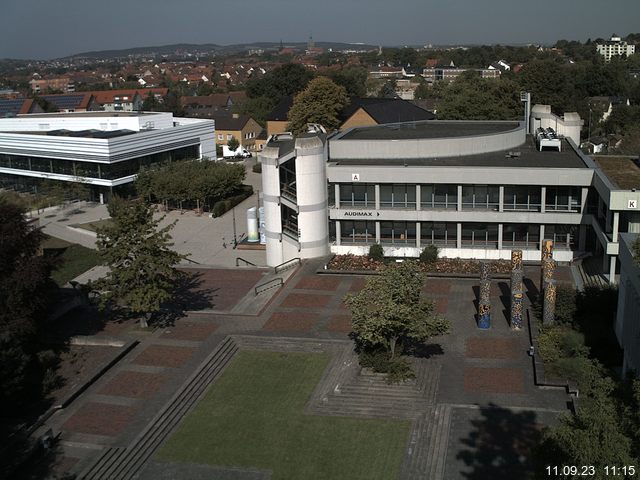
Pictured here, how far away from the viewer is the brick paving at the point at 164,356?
2822 centimetres

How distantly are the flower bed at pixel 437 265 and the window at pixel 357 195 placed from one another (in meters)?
3.37

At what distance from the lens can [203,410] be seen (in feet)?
82.0

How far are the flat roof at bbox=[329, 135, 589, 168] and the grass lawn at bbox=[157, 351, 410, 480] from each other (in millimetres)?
→ 19671

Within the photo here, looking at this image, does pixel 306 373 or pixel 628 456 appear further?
pixel 306 373

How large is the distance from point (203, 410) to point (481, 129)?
112 feet

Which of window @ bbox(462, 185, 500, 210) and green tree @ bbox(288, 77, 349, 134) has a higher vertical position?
green tree @ bbox(288, 77, 349, 134)

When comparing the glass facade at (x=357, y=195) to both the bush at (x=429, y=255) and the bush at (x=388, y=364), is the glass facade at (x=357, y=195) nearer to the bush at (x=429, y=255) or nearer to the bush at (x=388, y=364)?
the bush at (x=429, y=255)

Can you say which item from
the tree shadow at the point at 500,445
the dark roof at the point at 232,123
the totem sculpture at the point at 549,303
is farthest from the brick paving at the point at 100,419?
the dark roof at the point at 232,123

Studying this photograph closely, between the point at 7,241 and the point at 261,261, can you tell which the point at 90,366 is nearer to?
the point at 7,241

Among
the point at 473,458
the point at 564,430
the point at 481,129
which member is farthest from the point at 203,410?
the point at 481,129

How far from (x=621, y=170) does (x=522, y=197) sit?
18.0 feet

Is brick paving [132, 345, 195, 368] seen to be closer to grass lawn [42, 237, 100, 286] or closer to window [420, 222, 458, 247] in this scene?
grass lawn [42, 237, 100, 286]

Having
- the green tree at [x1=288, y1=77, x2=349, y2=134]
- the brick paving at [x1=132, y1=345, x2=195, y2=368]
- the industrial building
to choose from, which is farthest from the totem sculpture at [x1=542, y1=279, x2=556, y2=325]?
the green tree at [x1=288, y1=77, x2=349, y2=134]

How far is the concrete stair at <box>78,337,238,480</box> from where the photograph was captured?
845 inches
